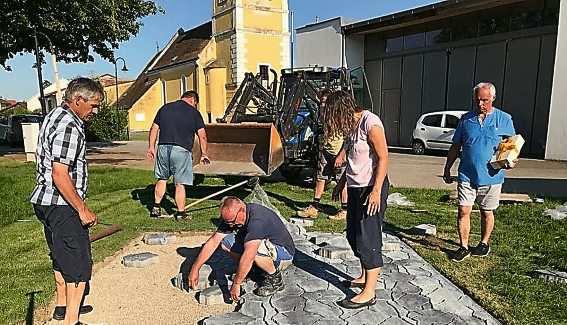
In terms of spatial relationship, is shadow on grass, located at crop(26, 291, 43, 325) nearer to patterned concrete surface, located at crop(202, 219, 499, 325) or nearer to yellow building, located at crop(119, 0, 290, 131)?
patterned concrete surface, located at crop(202, 219, 499, 325)

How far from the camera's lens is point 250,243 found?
141 inches

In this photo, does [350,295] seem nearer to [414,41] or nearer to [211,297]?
[211,297]

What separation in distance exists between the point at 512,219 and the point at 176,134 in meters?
4.79

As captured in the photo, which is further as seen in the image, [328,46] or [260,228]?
[328,46]

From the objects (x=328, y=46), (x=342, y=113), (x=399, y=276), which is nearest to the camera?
(x=342, y=113)

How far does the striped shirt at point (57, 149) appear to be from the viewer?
2.99 metres

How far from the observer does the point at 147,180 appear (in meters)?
10.5

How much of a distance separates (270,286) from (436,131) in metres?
14.3

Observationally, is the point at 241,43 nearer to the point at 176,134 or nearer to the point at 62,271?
the point at 176,134

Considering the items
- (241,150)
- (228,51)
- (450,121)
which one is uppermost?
(228,51)

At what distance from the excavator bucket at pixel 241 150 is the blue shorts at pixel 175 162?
96 cm

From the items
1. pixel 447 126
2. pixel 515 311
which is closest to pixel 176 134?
pixel 515 311

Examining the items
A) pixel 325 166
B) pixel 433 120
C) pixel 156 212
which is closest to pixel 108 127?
pixel 433 120

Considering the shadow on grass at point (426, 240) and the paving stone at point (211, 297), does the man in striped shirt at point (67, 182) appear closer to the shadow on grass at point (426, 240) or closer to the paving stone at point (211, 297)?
the paving stone at point (211, 297)
